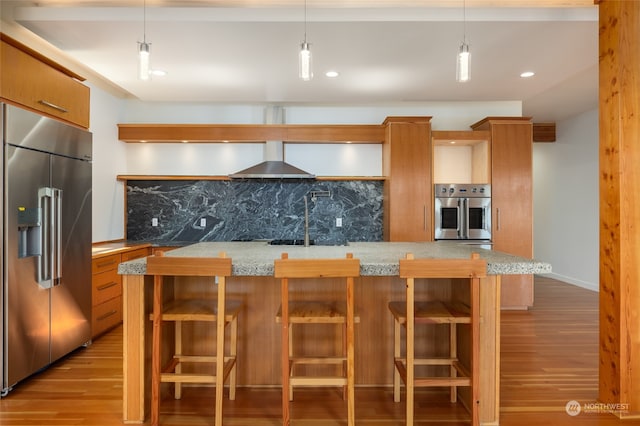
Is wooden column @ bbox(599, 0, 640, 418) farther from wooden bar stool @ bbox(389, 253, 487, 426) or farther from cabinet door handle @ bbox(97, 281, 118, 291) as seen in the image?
cabinet door handle @ bbox(97, 281, 118, 291)

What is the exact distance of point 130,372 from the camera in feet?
6.73

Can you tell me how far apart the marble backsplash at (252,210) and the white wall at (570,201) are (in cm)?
330

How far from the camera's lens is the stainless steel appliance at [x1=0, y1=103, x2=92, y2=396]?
2371 mm

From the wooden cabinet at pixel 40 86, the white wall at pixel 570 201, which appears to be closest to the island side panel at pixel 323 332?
the wooden cabinet at pixel 40 86

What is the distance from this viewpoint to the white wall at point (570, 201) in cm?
535

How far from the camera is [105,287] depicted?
3514 millimetres

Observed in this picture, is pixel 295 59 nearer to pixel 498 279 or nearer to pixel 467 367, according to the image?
pixel 498 279

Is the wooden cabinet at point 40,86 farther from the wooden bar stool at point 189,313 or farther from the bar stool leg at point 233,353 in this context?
Result: the bar stool leg at point 233,353

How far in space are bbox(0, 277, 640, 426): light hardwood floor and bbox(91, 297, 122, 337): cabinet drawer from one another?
0.87 feet

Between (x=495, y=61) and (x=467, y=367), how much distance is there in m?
2.59

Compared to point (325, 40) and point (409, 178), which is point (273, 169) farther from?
point (325, 40)

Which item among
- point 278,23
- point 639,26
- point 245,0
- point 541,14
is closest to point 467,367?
point 639,26

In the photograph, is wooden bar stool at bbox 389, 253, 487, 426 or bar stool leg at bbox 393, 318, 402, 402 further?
bar stool leg at bbox 393, 318, 402, 402

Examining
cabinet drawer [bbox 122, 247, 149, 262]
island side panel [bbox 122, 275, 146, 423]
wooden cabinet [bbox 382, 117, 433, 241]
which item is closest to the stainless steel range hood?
wooden cabinet [bbox 382, 117, 433, 241]
